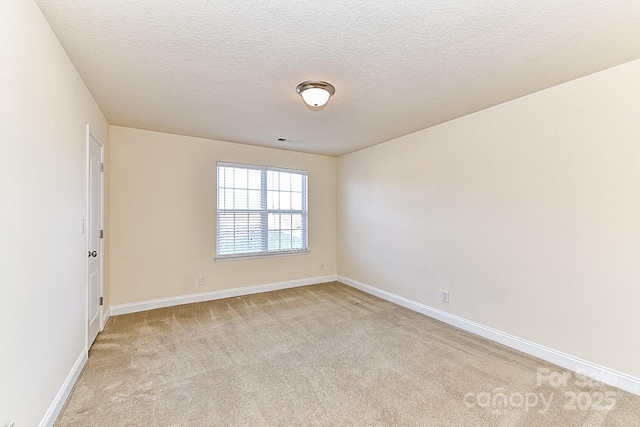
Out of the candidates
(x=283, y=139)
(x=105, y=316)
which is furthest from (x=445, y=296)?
(x=105, y=316)

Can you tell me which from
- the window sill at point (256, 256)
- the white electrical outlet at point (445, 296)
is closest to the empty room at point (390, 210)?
the white electrical outlet at point (445, 296)

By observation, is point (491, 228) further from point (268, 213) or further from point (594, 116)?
point (268, 213)

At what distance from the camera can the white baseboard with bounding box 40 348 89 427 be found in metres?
1.71

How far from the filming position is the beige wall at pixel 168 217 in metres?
3.72

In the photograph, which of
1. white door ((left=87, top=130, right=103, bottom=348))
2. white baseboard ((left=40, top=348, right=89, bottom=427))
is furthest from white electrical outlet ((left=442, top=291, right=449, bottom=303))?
white door ((left=87, top=130, right=103, bottom=348))

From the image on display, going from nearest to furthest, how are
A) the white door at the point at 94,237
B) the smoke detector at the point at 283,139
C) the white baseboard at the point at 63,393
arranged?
1. the white baseboard at the point at 63,393
2. the white door at the point at 94,237
3. the smoke detector at the point at 283,139

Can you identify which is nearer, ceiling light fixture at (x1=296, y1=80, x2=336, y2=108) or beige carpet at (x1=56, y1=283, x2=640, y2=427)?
beige carpet at (x1=56, y1=283, x2=640, y2=427)

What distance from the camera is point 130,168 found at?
3764 millimetres

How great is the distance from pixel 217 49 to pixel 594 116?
117 inches

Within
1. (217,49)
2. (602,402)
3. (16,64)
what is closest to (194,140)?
(217,49)

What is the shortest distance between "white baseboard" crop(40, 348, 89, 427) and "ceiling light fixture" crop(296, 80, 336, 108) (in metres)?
2.80

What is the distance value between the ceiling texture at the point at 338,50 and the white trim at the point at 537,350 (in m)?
2.36

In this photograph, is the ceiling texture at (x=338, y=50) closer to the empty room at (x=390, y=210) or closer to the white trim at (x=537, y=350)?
the empty room at (x=390, y=210)

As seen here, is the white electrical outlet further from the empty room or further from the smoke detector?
the smoke detector
